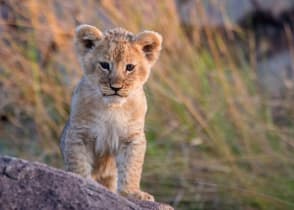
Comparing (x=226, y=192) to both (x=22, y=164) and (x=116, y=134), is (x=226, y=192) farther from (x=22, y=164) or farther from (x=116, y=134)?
(x=22, y=164)

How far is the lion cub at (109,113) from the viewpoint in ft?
17.3

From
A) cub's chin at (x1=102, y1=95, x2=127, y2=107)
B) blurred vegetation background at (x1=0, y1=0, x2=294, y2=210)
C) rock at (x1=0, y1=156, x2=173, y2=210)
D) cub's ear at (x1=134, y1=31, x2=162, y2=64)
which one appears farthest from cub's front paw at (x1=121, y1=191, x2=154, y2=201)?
blurred vegetation background at (x1=0, y1=0, x2=294, y2=210)

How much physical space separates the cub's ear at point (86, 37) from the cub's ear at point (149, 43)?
0.25 meters

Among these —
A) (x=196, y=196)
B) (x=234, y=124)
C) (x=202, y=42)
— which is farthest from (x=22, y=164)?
(x=202, y=42)

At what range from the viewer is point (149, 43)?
18.0ft

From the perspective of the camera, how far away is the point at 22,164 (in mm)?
3934

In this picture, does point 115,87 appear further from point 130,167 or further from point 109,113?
point 130,167

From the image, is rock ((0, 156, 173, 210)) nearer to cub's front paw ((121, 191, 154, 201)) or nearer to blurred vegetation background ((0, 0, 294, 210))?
cub's front paw ((121, 191, 154, 201))

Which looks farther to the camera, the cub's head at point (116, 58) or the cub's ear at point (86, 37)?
the cub's ear at point (86, 37)

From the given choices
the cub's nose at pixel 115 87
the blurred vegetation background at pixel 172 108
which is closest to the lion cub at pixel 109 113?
the cub's nose at pixel 115 87

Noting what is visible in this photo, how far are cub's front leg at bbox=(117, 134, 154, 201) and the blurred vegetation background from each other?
264 cm

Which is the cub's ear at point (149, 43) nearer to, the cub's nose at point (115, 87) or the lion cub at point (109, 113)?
the lion cub at point (109, 113)

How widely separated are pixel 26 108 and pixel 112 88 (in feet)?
14.1

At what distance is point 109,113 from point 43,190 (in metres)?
1.56
